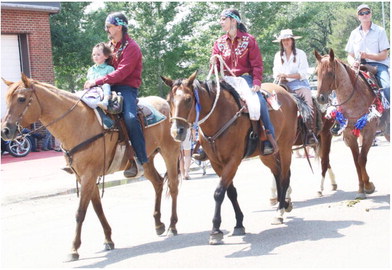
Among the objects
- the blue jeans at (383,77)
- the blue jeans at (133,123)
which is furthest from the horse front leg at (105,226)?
the blue jeans at (383,77)

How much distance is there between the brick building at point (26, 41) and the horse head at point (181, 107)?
751 inches

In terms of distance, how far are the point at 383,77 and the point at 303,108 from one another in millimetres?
1628

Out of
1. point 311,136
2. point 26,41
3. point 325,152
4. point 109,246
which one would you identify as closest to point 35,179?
point 325,152

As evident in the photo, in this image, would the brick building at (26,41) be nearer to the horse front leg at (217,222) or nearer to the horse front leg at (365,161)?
the horse front leg at (365,161)

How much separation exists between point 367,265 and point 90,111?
415 centimetres

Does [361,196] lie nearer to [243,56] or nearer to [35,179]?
[243,56]

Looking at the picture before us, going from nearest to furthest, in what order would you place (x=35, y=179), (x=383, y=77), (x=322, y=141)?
1. (x=383, y=77)
2. (x=322, y=141)
3. (x=35, y=179)

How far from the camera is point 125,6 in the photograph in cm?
3884

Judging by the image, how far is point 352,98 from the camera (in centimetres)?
1008

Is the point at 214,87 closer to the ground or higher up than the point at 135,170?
higher up

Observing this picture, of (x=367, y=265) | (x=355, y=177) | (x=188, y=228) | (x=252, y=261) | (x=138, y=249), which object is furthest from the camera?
(x=355, y=177)

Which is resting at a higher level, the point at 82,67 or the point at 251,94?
the point at 82,67

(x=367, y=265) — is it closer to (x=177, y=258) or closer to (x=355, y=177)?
(x=177, y=258)

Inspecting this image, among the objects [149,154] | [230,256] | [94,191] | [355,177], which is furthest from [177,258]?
[355,177]
